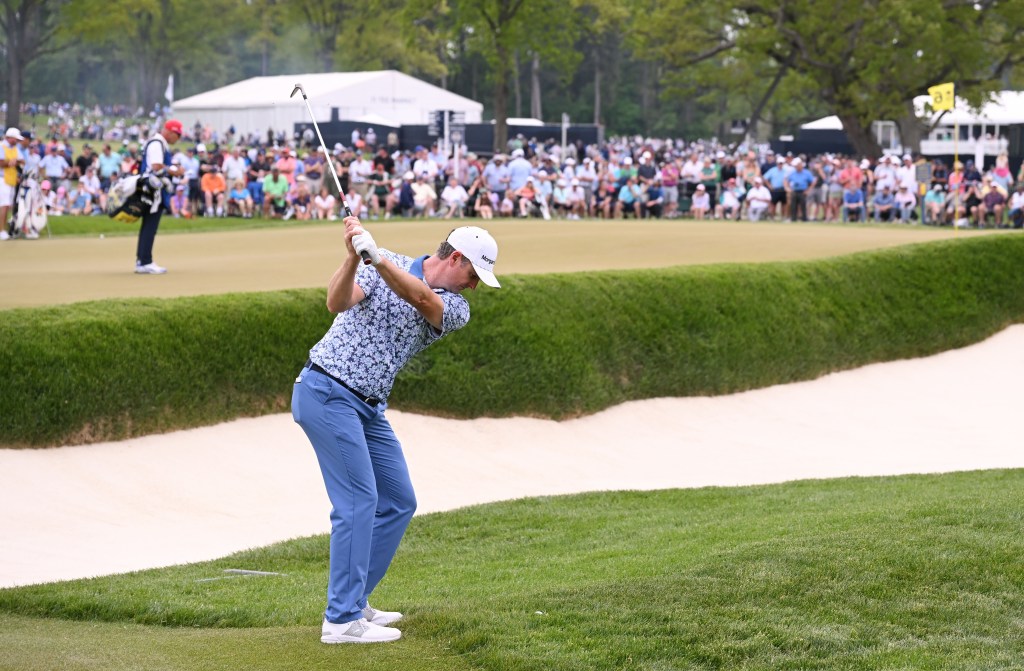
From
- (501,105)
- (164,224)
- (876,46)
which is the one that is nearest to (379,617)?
(164,224)

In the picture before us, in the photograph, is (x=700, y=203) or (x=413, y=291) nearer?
(x=413, y=291)

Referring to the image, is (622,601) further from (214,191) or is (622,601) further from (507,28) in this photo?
(507,28)

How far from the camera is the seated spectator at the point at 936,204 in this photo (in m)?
32.9

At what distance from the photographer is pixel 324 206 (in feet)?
106

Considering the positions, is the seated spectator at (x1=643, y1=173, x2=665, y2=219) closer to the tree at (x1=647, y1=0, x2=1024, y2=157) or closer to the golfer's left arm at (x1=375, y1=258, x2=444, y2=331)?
the tree at (x1=647, y1=0, x2=1024, y2=157)

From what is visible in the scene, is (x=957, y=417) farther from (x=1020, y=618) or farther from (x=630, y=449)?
(x=1020, y=618)

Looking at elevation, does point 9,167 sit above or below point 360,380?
above

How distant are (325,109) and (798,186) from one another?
33.0m

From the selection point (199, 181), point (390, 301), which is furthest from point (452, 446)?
point (199, 181)

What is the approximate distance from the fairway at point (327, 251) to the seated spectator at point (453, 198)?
3.02 meters

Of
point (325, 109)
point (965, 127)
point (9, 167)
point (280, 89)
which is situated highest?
point (280, 89)

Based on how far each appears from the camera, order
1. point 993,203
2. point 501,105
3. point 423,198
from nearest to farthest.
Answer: point 993,203
point 423,198
point 501,105

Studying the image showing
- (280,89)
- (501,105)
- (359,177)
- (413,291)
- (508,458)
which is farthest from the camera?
(280,89)

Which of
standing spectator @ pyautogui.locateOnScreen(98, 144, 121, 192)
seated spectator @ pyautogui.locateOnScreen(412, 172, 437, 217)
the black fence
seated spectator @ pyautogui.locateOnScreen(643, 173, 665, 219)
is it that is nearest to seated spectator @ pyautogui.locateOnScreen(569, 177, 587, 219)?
seated spectator @ pyautogui.locateOnScreen(643, 173, 665, 219)
